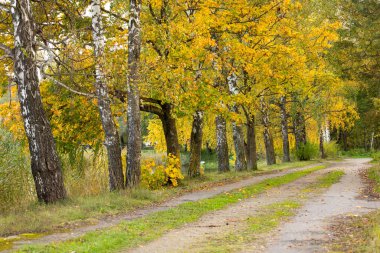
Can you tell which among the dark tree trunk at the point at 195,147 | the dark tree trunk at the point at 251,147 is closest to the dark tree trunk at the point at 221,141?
the dark tree trunk at the point at 251,147

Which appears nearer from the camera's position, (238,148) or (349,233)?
(349,233)

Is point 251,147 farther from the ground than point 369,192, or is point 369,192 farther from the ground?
point 251,147

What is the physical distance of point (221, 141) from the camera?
997 inches

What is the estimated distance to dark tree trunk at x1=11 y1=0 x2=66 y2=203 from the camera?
11.7m

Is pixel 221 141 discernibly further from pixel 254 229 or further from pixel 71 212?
pixel 254 229

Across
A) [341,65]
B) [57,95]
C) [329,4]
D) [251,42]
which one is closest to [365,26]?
[341,65]

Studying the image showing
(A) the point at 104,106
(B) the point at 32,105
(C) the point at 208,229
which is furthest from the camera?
(A) the point at 104,106

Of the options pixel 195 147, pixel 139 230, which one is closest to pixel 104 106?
pixel 139 230

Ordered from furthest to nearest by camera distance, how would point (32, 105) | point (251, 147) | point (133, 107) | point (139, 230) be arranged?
point (251, 147) → point (133, 107) → point (32, 105) → point (139, 230)

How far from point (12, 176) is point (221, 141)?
14478mm

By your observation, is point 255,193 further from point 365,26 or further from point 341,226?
point 365,26

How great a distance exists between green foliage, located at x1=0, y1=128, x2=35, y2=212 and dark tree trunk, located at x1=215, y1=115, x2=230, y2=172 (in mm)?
13357

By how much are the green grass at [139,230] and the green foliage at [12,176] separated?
375cm

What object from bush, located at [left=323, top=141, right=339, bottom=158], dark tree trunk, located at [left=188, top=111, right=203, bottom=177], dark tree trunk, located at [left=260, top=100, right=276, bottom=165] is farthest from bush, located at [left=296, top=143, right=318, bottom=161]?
dark tree trunk, located at [left=188, top=111, right=203, bottom=177]
